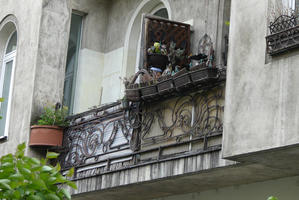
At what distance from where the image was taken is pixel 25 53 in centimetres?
1541

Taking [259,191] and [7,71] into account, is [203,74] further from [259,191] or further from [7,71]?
[7,71]

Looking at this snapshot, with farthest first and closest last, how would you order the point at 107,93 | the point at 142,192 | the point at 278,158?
the point at 107,93 < the point at 142,192 < the point at 278,158

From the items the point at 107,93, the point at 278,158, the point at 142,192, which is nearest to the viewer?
the point at 278,158

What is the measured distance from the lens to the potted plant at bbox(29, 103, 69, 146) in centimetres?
1416

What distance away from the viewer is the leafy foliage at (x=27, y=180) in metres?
5.84

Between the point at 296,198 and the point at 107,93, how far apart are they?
653cm

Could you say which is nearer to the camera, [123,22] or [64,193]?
[64,193]

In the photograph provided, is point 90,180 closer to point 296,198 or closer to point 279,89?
point 296,198

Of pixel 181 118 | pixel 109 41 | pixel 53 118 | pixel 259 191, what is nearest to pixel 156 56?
pixel 181 118

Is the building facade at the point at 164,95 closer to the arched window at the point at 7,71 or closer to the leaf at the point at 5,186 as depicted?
the arched window at the point at 7,71

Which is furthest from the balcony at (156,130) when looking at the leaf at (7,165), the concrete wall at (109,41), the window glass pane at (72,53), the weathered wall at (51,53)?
the leaf at (7,165)

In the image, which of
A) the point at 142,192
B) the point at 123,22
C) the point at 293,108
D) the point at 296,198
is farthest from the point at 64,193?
the point at 123,22

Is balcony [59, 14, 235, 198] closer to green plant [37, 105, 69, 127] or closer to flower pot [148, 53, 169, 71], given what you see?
flower pot [148, 53, 169, 71]

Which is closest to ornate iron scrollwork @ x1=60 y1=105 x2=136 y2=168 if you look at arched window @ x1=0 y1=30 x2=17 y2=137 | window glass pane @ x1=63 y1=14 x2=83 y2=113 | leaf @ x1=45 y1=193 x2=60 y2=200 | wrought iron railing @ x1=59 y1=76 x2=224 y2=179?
wrought iron railing @ x1=59 y1=76 x2=224 y2=179
